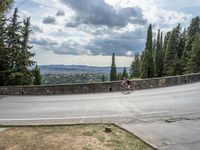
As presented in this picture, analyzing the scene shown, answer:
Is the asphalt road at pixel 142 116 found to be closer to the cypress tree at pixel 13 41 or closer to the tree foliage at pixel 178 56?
the cypress tree at pixel 13 41

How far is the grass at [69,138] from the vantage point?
775 centimetres

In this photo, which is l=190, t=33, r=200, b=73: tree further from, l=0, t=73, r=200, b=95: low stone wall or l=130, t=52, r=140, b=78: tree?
l=130, t=52, r=140, b=78: tree

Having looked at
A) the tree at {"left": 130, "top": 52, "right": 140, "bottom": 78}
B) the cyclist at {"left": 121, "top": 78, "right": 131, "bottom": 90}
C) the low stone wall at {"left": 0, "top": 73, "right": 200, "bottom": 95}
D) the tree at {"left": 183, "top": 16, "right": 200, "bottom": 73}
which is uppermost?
the tree at {"left": 183, "top": 16, "right": 200, "bottom": 73}

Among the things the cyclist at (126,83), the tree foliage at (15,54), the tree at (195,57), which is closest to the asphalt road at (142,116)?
the cyclist at (126,83)

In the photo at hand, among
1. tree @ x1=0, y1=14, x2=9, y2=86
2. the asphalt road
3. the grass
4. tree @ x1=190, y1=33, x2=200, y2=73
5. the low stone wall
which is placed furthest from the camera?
tree @ x1=190, y1=33, x2=200, y2=73

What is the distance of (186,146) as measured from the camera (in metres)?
7.70

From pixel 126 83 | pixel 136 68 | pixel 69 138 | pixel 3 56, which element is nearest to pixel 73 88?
pixel 126 83

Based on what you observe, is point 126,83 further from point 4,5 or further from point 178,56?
point 178,56

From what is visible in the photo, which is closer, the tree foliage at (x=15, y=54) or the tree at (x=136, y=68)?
the tree foliage at (x=15, y=54)

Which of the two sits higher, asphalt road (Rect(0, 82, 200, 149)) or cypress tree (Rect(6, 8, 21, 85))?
cypress tree (Rect(6, 8, 21, 85))

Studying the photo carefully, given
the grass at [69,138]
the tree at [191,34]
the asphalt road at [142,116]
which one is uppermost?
the tree at [191,34]

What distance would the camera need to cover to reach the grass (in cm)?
775

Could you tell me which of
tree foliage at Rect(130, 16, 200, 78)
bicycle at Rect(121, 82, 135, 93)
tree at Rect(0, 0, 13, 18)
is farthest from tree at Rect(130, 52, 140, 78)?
tree at Rect(0, 0, 13, 18)

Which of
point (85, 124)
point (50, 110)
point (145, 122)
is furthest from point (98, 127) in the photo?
point (50, 110)
